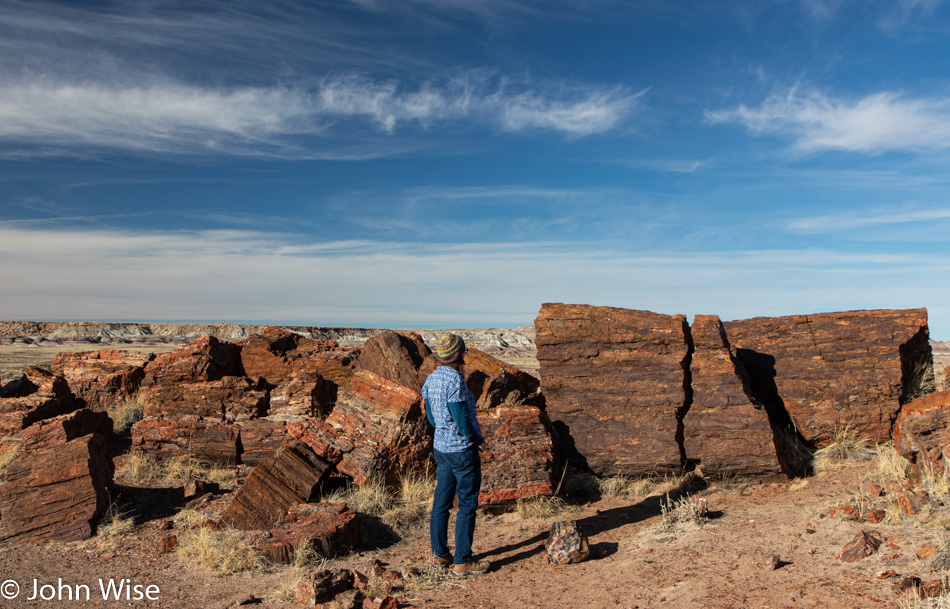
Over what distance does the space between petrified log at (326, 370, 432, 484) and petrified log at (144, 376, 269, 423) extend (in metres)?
2.18

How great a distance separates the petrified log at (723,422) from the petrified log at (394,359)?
4181 mm

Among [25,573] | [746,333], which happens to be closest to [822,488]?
[746,333]

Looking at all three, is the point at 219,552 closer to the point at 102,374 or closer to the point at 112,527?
the point at 112,527

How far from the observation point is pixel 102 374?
46.2ft

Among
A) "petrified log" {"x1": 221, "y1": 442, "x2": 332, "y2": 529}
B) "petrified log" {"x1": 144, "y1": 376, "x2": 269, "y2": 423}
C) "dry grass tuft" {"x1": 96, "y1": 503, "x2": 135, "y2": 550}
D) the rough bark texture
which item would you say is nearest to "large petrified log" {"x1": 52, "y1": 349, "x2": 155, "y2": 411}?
"petrified log" {"x1": 144, "y1": 376, "x2": 269, "y2": 423}

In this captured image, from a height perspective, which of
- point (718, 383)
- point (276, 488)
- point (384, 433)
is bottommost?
point (276, 488)

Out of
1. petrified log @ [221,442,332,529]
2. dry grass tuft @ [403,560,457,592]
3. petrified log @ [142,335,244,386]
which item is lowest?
dry grass tuft @ [403,560,457,592]

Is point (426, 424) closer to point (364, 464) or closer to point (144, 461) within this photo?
point (364, 464)

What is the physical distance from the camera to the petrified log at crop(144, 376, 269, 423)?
10.8 metres

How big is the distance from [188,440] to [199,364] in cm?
164

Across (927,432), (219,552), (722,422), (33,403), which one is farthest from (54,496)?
(927,432)

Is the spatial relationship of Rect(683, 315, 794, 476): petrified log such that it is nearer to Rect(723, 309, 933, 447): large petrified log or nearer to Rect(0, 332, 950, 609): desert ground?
Rect(0, 332, 950, 609): desert ground

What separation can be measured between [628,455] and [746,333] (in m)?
3.60

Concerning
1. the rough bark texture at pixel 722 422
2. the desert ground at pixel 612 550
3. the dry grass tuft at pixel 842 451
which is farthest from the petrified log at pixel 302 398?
the dry grass tuft at pixel 842 451
